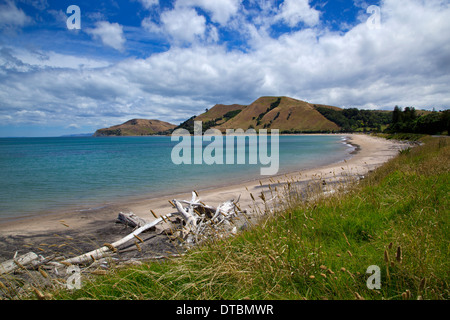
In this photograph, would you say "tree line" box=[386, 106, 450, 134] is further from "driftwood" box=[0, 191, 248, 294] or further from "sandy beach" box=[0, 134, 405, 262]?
"driftwood" box=[0, 191, 248, 294]

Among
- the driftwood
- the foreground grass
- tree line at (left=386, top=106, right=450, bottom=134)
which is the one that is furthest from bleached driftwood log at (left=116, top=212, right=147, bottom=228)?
tree line at (left=386, top=106, right=450, bottom=134)

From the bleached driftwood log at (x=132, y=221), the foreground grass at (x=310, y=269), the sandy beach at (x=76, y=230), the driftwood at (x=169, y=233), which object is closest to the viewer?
the foreground grass at (x=310, y=269)

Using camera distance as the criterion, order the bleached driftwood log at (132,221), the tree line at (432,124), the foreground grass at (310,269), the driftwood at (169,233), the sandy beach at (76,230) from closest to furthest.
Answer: the foreground grass at (310,269)
the driftwood at (169,233)
the sandy beach at (76,230)
the bleached driftwood log at (132,221)
the tree line at (432,124)

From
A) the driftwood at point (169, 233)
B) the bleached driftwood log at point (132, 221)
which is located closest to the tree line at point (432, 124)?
the driftwood at point (169, 233)

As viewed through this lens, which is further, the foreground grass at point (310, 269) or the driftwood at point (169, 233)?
the driftwood at point (169, 233)

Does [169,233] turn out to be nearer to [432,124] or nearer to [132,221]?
[132,221]

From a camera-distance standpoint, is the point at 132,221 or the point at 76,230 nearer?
the point at 132,221

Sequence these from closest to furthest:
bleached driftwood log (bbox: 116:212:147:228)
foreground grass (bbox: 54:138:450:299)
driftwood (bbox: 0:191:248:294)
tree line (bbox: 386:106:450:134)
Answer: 1. foreground grass (bbox: 54:138:450:299)
2. driftwood (bbox: 0:191:248:294)
3. bleached driftwood log (bbox: 116:212:147:228)
4. tree line (bbox: 386:106:450:134)

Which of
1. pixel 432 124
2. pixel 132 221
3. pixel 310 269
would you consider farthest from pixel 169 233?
pixel 432 124

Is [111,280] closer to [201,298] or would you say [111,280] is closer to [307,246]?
[201,298]

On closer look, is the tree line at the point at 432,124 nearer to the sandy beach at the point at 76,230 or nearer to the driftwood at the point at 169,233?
the sandy beach at the point at 76,230

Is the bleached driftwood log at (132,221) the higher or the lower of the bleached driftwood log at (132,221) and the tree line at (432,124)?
the lower

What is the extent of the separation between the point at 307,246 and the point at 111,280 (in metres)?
2.97

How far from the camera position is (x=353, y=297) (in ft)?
8.76
